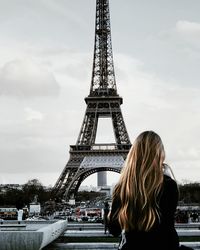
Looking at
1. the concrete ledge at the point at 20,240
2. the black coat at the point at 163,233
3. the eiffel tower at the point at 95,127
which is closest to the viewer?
the black coat at the point at 163,233

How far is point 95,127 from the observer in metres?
66.2

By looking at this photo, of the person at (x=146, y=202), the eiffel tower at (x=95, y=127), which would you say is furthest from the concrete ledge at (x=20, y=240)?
the eiffel tower at (x=95, y=127)

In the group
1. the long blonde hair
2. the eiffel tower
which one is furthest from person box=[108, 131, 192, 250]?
the eiffel tower

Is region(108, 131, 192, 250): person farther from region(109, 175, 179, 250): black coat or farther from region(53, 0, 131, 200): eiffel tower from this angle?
region(53, 0, 131, 200): eiffel tower

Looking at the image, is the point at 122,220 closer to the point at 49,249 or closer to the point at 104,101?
the point at 49,249

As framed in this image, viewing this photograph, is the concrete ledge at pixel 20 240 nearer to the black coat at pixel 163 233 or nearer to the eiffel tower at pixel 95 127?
the black coat at pixel 163 233

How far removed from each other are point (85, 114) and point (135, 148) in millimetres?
62493

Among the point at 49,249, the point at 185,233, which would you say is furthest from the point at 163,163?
the point at 185,233

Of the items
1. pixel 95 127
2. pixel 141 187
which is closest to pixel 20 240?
pixel 141 187

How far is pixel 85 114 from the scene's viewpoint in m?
65.8

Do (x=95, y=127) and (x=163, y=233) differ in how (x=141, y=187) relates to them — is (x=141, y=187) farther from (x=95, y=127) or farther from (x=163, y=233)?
(x=95, y=127)

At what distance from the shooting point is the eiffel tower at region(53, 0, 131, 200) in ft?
211

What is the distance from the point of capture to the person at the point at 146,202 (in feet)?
10.1

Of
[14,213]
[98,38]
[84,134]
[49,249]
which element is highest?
[98,38]
